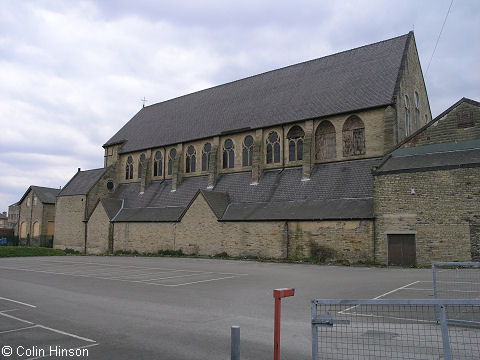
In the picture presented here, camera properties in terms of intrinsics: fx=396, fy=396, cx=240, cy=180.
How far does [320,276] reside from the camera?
17125 mm

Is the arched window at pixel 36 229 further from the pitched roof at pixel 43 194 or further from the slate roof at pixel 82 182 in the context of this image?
the slate roof at pixel 82 182

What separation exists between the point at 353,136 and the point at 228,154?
38.5ft

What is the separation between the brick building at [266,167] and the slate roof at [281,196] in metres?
0.11

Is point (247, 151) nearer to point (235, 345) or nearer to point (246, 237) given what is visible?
point (246, 237)

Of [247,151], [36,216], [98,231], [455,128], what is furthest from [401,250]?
[36,216]

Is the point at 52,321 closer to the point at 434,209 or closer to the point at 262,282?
the point at 262,282

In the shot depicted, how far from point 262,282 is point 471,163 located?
1244 centimetres

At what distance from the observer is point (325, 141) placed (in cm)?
Result: 3009

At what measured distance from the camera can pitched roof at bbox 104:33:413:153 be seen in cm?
2953

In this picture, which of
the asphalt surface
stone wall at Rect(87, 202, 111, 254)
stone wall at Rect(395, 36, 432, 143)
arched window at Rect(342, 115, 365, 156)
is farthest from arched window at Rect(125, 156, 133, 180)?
stone wall at Rect(395, 36, 432, 143)

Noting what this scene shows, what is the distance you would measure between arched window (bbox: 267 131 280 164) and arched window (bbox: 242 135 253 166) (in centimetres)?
185

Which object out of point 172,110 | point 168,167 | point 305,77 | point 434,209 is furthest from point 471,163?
point 172,110

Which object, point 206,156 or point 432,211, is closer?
point 432,211

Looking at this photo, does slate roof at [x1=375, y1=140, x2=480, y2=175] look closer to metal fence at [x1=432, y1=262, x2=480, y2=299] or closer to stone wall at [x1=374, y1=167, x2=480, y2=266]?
stone wall at [x1=374, y1=167, x2=480, y2=266]
